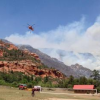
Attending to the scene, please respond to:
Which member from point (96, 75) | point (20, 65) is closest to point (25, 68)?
point (20, 65)

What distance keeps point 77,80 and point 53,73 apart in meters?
84.7

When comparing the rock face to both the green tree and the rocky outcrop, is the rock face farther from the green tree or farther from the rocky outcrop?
the green tree

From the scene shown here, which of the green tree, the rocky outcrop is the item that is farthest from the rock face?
the green tree

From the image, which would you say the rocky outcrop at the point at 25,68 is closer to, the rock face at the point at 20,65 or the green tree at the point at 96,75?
the rock face at the point at 20,65

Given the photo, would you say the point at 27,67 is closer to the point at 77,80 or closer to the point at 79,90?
the point at 77,80

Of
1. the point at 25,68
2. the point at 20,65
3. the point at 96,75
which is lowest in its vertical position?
the point at 96,75

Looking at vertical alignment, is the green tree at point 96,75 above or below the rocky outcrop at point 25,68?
below

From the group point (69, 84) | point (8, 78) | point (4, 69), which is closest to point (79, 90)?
point (69, 84)

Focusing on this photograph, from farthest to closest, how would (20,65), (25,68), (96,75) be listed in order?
(25,68) < (20,65) < (96,75)

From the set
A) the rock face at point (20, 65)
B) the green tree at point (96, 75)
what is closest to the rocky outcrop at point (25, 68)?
the rock face at point (20, 65)

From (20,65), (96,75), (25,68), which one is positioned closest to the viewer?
(96,75)

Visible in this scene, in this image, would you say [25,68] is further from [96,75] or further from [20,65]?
[96,75]

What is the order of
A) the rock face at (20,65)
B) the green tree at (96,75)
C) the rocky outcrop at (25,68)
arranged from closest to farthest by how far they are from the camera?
the green tree at (96,75)
the rocky outcrop at (25,68)
the rock face at (20,65)

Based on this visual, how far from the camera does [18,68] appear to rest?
179 m
